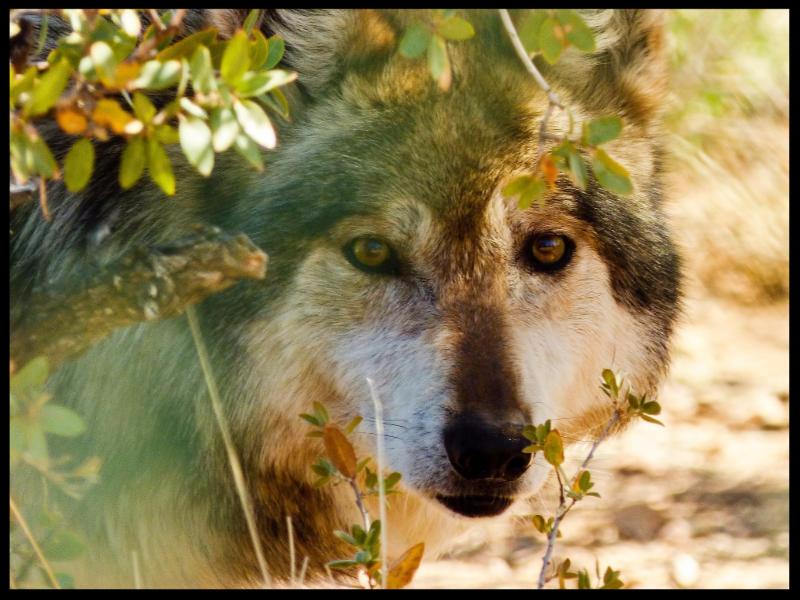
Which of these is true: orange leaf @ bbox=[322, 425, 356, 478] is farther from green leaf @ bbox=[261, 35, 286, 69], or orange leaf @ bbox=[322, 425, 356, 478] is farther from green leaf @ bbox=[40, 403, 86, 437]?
green leaf @ bbox=[261, 35, 286, 69]

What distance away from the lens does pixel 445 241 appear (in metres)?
2.87

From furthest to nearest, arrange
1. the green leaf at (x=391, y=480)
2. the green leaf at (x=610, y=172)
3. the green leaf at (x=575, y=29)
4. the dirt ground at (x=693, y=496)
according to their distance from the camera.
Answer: the dirt ground at (x=693, y=496)
the green leaf at (x=391, y=480)
the green leaf at (x=575, y=29)
the green leaf at (x=610, y=172)

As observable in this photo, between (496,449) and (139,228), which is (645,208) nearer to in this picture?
(496,449)

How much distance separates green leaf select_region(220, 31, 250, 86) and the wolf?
857 millimetres

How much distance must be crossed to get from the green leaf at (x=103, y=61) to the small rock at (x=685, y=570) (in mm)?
3528

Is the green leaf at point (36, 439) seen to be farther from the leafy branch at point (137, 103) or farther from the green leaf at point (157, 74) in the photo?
the green leaf at point (157, 74)

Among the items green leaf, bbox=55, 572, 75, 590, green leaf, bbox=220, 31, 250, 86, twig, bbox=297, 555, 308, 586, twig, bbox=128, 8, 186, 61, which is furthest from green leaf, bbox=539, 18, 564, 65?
green leaf, bbox=55, 572, 75, 590

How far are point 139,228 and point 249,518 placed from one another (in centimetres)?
88

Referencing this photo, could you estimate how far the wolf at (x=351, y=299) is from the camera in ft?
9.22

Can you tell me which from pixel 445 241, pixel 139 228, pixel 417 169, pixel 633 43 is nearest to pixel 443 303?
pixel 445 241

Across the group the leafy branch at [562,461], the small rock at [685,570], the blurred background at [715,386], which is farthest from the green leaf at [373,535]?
the small rock at [685,570]

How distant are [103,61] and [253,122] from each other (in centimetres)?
30

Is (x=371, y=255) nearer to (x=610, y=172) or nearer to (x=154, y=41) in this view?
(x=610, y=172)
